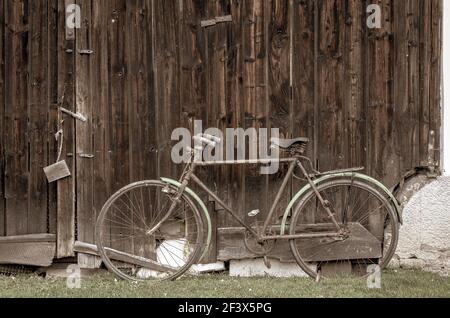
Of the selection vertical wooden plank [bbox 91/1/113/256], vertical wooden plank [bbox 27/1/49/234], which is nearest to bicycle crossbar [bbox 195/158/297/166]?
vertical wooden plank [bbox 91/1/113/256]

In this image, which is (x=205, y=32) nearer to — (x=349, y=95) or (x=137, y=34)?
(x=137, y=34)

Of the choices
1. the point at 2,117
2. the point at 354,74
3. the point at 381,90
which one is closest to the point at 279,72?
the point at 354,74

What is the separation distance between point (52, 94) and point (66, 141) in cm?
46

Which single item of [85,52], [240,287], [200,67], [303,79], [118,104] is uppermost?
[85,52]

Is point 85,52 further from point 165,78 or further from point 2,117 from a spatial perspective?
point 2,117

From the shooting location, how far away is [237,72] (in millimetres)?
6234

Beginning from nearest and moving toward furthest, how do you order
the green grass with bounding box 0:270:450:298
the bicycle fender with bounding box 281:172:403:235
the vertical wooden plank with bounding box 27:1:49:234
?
the green grass with bounding box 0:270:450:298 < the bicycle fender with bounding box 281:172:403:235 < the vertical wooden plank with bounding box 27:1:49:234

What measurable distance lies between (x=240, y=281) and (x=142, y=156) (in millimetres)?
1425

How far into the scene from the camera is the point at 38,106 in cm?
639

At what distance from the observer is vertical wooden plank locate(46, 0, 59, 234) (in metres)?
6.34

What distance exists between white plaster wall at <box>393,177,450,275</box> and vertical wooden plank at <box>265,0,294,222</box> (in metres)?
1.22

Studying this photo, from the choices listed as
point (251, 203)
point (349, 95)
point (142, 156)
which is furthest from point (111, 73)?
point (349, 95)

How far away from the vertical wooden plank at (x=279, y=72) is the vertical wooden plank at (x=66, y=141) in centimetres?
179

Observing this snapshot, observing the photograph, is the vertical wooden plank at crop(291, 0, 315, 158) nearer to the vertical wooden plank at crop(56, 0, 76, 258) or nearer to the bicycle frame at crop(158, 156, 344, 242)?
the bicycle frame at crop(158, 156, 344, 242)
